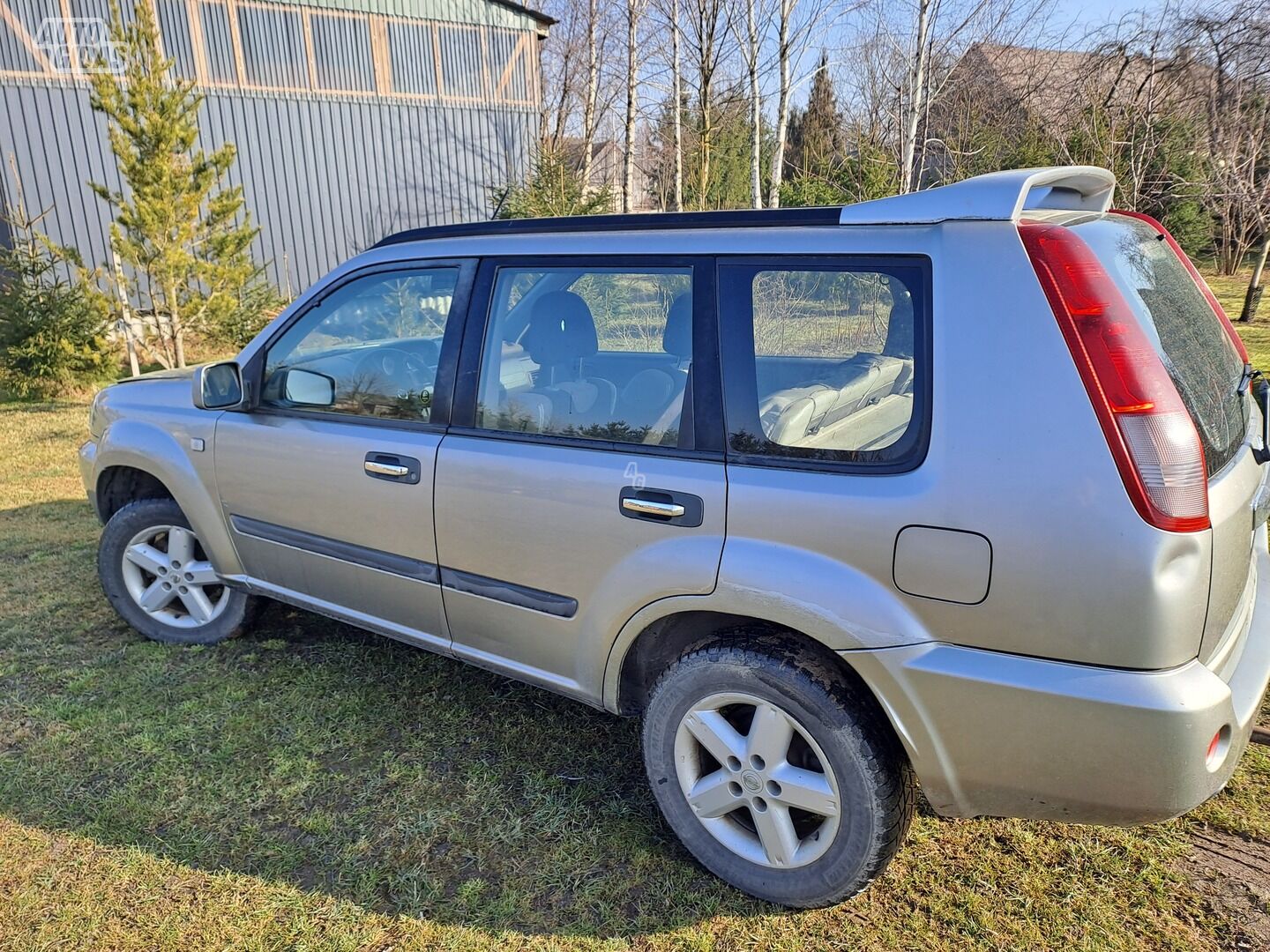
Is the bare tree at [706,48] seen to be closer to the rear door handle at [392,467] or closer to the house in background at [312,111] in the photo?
the house in background at [312,111]

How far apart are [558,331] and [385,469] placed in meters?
0.74

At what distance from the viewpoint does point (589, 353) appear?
2828mm

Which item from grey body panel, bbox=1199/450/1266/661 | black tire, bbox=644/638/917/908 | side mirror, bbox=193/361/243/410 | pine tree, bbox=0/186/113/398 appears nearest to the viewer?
grey body panel, bbox=1199/450/1266/661

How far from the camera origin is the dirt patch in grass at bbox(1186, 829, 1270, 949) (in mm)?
2189

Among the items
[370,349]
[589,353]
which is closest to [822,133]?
[370,349]

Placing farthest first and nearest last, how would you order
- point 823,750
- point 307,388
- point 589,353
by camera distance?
1. point 307,388
2. point 589,353
3. point 823,750

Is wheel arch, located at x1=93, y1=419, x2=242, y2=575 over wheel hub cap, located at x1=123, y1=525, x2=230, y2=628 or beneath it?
over

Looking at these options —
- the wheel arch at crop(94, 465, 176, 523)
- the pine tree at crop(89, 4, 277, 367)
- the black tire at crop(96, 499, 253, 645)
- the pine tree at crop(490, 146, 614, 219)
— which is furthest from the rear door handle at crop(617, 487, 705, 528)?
the pine tree at crop(490, 146, 614, 219)

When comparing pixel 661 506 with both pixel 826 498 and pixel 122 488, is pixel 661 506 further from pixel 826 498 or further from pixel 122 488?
pixel 122 488

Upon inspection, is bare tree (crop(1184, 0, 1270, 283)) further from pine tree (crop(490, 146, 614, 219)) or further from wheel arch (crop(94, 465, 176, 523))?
wheel arch (crop(94, 465, 176, 523))

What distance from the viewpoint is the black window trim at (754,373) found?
1.95 metres

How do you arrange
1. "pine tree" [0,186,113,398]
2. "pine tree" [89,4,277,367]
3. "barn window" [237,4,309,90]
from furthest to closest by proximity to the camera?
"barn window" [237,4,309,90]
"pine tree" [0,186,113,398]
"pine tree" [89,4,277,367]

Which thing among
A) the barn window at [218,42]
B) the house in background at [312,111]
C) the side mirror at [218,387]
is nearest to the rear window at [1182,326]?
the side mirror at [218,387]

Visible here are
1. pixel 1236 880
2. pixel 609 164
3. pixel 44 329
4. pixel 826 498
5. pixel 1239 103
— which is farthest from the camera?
pixel 609 164
